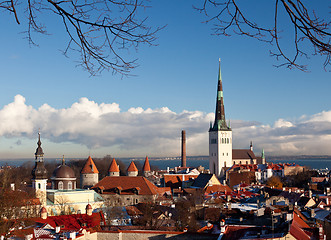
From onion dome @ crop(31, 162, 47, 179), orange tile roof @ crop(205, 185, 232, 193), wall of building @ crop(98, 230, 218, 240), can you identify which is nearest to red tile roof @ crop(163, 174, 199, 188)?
orange tile roof @ crop(205, 185, 232, 193)

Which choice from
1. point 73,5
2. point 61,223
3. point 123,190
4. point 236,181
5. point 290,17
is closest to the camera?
point 290,17

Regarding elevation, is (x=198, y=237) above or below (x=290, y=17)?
below

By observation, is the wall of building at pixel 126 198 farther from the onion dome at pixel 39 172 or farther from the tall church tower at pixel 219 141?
the tall church tower at pixel 219 141

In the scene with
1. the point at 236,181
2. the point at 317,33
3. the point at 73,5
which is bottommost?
the point at 236,181

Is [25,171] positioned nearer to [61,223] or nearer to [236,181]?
[236,181]

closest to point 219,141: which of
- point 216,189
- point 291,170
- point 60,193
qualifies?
point 291,170

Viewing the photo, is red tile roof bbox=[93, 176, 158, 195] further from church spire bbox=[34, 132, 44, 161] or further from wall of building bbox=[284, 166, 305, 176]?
wall of building bbox=[284, 166, 305, 176]

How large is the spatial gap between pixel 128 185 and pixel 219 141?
120 ft

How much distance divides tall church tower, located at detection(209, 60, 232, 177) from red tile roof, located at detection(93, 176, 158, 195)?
34.2m

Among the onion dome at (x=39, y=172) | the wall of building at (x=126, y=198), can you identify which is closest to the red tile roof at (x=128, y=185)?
the wall of building at (x=126, y=198)

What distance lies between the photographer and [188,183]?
5638 cm

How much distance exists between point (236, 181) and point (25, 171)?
35926 millimetres

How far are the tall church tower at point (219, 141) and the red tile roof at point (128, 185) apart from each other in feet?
112

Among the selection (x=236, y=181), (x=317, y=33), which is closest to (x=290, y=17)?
(x=317, y=33)
